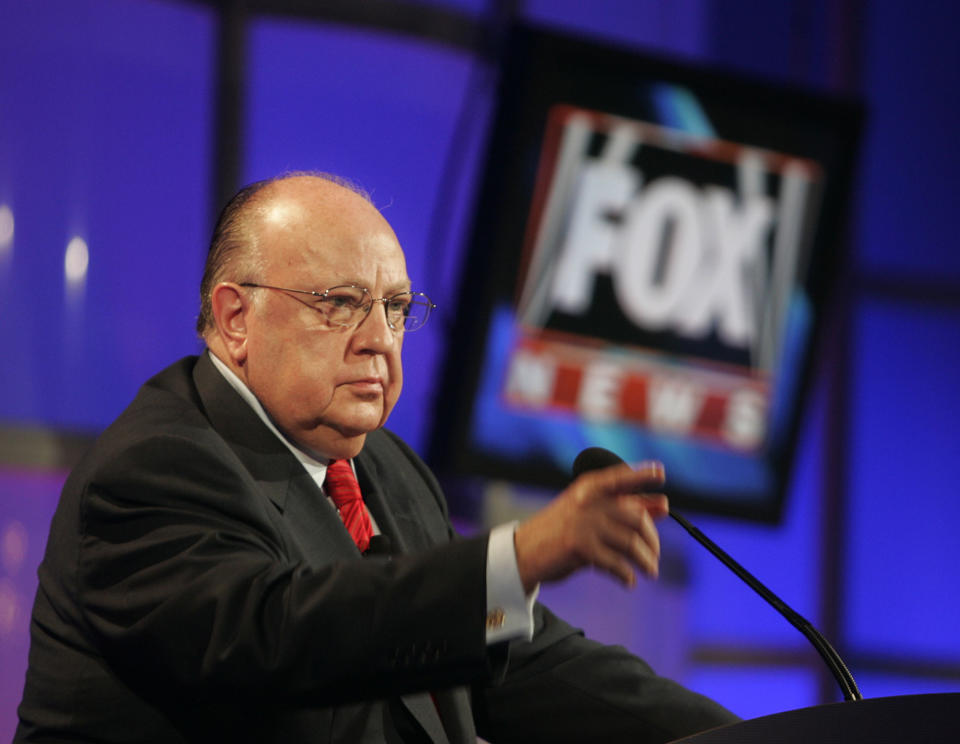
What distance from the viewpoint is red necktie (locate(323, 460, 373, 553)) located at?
1.84 m

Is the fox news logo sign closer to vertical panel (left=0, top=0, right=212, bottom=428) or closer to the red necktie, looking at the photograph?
vertical panel (left=0, top=0, right=212, bottom=428)

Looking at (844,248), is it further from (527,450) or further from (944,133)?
(527,450)

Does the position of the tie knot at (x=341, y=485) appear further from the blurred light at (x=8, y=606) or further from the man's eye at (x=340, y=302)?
the blurred light at (x=8, y=606)

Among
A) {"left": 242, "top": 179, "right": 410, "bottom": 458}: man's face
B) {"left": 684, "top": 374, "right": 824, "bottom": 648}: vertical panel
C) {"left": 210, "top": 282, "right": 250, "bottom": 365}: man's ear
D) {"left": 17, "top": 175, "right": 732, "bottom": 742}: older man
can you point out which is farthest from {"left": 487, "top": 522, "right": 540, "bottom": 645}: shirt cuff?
{"left": 684, "top": 374, "right": 824, "bottom": 648}: vertical panel

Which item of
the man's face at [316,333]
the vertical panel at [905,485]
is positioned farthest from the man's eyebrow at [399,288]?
A: the vertical panel at [905,485]

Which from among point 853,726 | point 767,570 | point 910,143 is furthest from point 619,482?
point 910,143

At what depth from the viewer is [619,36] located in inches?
154

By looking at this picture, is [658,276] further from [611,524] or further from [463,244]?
[611,524]

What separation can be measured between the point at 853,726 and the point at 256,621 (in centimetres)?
67

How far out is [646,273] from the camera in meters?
3.52

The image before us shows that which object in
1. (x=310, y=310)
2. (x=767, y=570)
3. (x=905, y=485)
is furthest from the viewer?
(x=905, y=485)

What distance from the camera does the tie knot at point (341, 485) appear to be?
1.86 m

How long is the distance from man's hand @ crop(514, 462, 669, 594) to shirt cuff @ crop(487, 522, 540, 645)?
7 cm

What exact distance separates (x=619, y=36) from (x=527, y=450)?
147 centimetres
